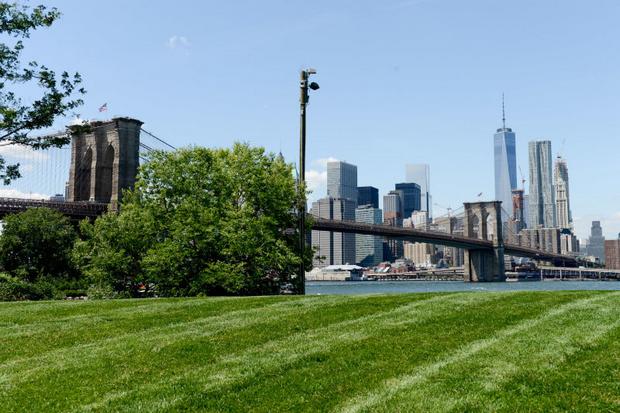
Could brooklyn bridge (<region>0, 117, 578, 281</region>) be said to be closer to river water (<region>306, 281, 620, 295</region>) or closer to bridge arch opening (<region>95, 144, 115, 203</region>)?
bridge arch opening (<region>95, 144, 115, 203</region>)

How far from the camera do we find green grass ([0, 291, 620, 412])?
25.6 ft

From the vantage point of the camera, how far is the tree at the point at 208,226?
31.5 metres

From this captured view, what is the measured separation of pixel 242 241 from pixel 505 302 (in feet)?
57.5

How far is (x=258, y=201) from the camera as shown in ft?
109

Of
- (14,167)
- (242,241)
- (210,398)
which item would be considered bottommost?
(210,398)

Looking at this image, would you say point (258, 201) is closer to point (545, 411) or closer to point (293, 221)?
point (293, 221)

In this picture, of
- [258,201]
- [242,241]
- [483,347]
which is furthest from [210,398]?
[258,201]

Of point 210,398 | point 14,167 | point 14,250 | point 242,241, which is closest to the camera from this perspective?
point 210,398

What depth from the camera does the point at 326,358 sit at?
10031 millimetres

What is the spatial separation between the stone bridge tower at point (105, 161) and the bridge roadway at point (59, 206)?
2.29 meters

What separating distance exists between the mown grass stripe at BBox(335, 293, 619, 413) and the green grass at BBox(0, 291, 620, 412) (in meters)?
0.02

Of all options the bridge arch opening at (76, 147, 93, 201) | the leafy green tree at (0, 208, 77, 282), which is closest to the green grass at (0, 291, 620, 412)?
the leafy green tree at (0, 208, 77, 282)

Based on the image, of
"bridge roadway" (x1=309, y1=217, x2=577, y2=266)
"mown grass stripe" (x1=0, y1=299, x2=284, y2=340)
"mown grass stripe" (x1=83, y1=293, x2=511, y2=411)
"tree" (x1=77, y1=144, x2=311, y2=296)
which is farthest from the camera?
"bridge roadway" (x1=309, y1=217, x2=577, y2=266)

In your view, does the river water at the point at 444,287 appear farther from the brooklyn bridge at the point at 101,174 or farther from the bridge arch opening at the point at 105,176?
the bridge arch opening at the point at 105,176
